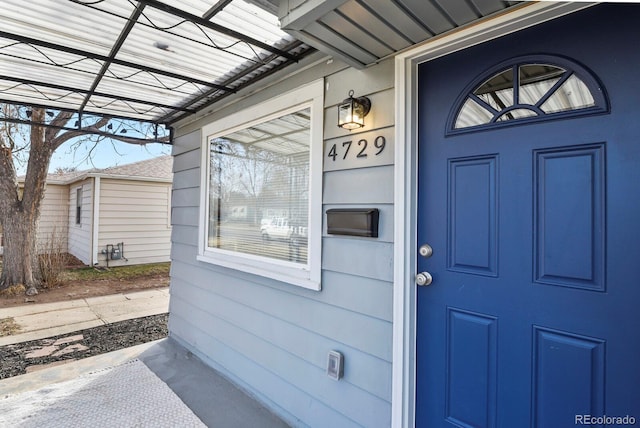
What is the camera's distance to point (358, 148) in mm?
1889

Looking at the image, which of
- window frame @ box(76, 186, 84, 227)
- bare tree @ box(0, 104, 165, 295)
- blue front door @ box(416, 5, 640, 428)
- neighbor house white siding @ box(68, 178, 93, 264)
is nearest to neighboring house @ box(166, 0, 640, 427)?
blue front door @ box(416, 5, 640, 428)

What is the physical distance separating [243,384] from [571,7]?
3038mm

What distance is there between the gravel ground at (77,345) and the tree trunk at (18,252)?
299cm

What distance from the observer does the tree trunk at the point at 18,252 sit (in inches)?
238

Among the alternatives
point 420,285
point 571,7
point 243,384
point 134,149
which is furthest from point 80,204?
point 571,7

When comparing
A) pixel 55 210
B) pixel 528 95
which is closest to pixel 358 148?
pixel 528 95

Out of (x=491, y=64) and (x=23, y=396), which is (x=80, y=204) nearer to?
(x=23, y=396)

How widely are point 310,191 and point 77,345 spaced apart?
133 inches

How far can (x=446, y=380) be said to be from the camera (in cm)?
158

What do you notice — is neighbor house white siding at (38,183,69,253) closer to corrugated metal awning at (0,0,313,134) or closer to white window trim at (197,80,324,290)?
corrugated metal awning at (0,0,313,134)

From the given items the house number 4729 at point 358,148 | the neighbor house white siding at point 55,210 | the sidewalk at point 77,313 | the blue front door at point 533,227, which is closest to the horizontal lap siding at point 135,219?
the neighbor house white siding at point 55,210

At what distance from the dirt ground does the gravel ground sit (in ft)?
7.13

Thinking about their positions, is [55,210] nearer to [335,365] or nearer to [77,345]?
[77,345]

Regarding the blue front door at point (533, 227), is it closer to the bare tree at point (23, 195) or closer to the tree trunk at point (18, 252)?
the bare tree at point (23, 195)
